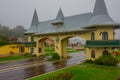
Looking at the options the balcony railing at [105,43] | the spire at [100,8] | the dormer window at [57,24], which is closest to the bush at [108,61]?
the balcony railing at [105,43]

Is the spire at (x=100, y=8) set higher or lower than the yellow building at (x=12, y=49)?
higher

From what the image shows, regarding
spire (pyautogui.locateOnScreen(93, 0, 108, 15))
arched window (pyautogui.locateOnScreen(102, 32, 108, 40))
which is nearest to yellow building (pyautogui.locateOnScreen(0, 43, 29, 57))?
spire (pyautogui.locateOnScreen(93, 0, 108, 15))

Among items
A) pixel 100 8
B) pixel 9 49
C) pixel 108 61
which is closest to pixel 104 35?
pixel 108 61

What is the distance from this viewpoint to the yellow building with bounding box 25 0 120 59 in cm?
2889

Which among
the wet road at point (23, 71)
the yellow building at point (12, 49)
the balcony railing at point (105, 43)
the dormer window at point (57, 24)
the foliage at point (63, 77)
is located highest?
the dormer window at point (57, 24)

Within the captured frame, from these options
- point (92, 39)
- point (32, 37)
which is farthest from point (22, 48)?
point (92, 39)

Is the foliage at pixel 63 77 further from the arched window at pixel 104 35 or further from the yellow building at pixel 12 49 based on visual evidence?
the yellow building at pixel 12 49

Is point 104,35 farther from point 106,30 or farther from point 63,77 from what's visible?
point 63,77

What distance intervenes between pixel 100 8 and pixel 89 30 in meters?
5.24

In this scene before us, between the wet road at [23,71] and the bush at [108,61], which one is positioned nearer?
the wet road at [23,71]

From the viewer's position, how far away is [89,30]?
31.6 meters

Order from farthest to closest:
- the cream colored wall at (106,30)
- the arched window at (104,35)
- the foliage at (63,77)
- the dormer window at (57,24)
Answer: the dormer window at (57,24) → the arched window at (104,35) → the cream colored wall at (106,30) → the foliage at (63,77)

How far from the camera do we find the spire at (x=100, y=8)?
31531mm

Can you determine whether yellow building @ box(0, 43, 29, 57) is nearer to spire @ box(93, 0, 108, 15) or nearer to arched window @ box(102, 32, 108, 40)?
spire @ box(93, 0, 108, 15)
